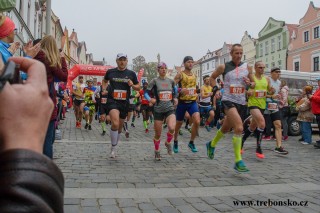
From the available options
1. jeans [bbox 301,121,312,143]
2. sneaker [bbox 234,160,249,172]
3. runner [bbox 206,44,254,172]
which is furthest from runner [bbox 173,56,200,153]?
jeans [bbox 301,121,312,143]

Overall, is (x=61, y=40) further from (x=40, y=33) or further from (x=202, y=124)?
(x=202, y=124)

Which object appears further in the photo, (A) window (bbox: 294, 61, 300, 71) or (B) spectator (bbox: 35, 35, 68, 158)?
(A) window (bbox: 294, 61, 300, 71)

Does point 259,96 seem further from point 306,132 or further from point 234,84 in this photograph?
point 306,132

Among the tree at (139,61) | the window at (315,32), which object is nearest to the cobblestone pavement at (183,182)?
the window at (315,32)

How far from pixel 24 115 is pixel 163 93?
6738 millimetres

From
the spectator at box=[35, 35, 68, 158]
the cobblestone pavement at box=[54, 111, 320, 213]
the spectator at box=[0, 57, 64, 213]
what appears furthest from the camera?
the spectator at box=[35, 35, 68, 158]

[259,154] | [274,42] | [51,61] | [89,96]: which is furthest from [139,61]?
[51,61]

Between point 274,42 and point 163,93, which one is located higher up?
point 274,42

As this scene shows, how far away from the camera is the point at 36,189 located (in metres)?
0.75

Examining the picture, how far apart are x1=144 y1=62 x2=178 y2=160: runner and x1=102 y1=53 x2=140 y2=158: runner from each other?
18.4 inches

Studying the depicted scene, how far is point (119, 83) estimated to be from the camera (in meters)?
7.43

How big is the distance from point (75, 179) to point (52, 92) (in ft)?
4.44

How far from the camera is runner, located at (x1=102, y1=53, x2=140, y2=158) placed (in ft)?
23.7

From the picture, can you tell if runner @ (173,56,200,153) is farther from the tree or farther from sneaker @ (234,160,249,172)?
the tree
